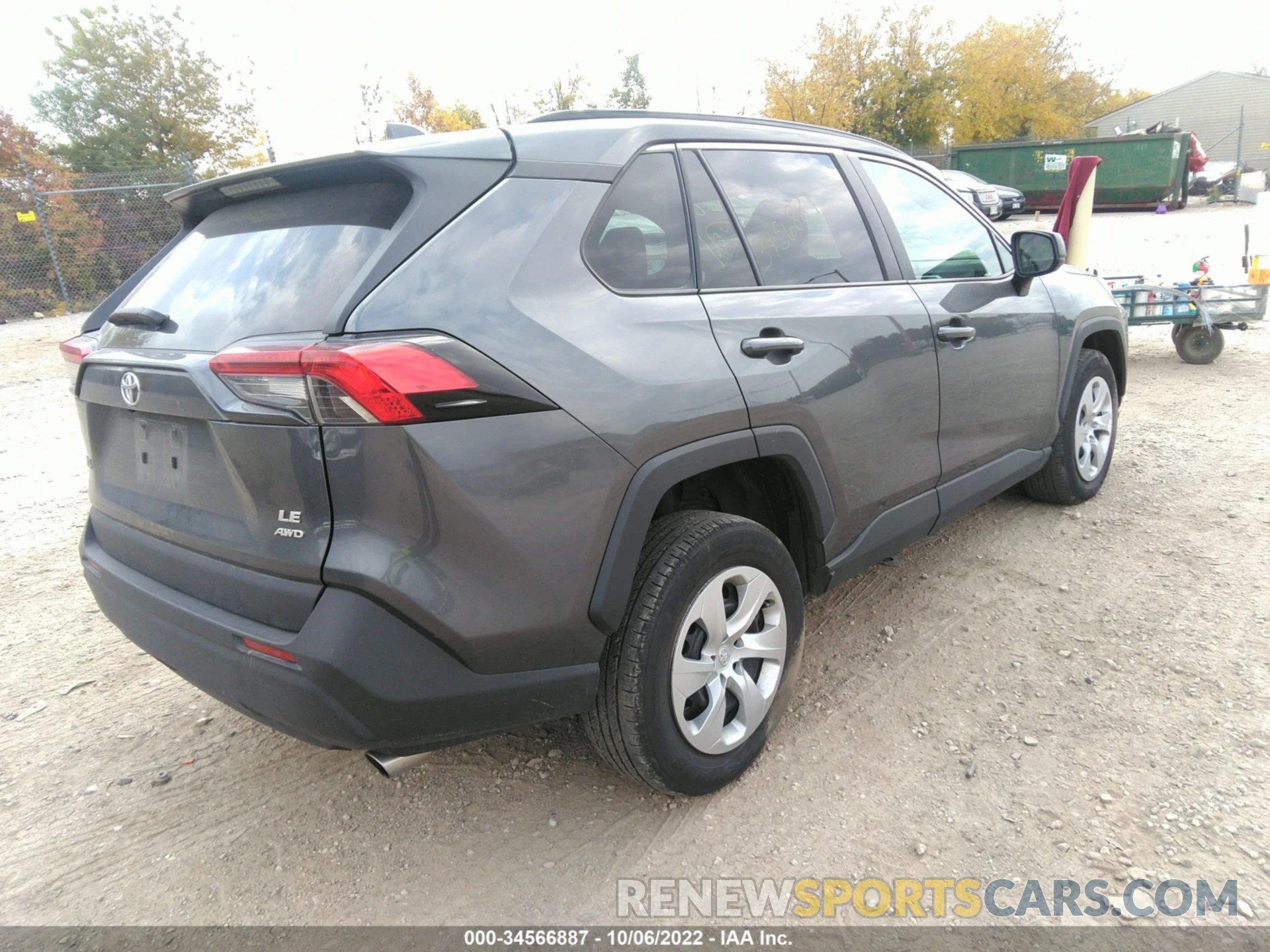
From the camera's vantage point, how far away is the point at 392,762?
206cm

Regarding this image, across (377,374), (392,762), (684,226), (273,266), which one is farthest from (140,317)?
(684,226)

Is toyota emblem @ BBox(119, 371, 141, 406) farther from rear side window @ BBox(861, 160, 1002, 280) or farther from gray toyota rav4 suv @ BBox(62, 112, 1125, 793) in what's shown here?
rear side window @ BBox(861, 160, 1002, 280)

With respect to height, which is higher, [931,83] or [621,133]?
[931,83]

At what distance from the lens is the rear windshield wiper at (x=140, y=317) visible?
2207 mm

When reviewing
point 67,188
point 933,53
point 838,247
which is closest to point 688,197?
point 838,247

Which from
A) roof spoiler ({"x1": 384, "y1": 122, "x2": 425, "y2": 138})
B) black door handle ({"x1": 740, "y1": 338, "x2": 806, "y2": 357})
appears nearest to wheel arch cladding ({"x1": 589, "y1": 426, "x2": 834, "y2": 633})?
black door handle ({"x1": 740, "y1": 338, "x2": 806, "y2": 357})

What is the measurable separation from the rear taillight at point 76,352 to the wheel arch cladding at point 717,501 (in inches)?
64.5

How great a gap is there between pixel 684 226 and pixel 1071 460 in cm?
286

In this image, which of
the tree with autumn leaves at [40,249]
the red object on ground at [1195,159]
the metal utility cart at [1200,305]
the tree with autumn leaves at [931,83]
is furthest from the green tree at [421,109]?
the metal utility cart at [1200,305]

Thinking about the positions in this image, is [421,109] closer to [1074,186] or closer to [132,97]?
Answer: [132,97]

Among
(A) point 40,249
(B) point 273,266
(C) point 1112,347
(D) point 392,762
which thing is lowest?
(D) point 392,762

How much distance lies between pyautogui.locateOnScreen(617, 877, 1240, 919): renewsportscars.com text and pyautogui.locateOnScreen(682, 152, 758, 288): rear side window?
1643 millimetres

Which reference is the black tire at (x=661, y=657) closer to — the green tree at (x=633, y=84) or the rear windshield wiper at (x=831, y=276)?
the rear windshield wiper at (x=831, y=276)

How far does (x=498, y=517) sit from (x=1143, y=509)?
12.9 feet
